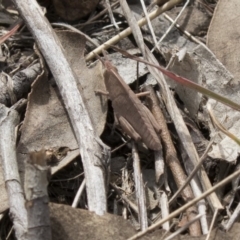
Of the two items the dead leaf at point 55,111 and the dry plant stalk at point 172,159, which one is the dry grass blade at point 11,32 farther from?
the dry plant stalk at point 172,159

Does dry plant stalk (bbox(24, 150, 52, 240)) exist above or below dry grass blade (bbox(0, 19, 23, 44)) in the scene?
below

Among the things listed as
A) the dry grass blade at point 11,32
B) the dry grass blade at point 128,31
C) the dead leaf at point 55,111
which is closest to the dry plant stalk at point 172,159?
the dead leaf at point 55,111

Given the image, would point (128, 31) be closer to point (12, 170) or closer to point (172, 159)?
point (172, 159)

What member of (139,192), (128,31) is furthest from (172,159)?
(128,31)

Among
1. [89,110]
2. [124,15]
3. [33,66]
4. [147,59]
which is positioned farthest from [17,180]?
[124,15]

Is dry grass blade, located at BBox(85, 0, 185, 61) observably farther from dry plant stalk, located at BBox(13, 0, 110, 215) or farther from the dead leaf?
dry plant stalk, located at BBox(13, 0, 110, 215)

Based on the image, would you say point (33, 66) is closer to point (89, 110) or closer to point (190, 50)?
point (89, 110)

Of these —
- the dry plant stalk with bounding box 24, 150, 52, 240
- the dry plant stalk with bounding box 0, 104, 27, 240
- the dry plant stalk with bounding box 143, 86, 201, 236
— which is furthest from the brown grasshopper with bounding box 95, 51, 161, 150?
the dry plant stalk with bounding box 24, 150, 52, 240
